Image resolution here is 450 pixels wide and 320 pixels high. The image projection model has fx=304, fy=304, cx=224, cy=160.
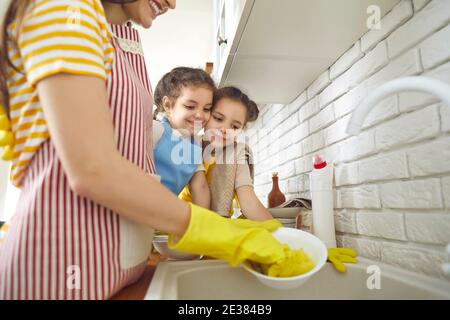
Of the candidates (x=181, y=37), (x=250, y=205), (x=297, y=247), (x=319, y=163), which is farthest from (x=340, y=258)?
(x=181, y=37)

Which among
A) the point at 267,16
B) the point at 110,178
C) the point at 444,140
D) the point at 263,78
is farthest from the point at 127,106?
the point at 263,78

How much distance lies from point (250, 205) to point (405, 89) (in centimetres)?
78

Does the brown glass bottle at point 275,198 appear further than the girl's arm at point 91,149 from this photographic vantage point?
Yes

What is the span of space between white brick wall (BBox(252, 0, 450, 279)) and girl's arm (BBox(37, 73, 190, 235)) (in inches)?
23.3

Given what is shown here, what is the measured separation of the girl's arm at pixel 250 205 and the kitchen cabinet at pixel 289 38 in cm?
46

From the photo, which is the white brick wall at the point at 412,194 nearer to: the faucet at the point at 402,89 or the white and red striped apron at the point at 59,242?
the faucet at the point at 402,89

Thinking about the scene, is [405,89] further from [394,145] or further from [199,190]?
[199,190]

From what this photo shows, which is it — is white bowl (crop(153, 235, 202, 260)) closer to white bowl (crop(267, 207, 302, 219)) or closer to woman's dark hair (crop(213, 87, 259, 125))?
white bowl (crop(267, 207, 302, 219))

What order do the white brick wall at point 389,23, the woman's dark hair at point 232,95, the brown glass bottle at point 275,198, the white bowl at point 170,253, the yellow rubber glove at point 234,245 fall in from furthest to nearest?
the brown glass bottle at point 275,198
the woman's dark hair at point 232,95
the white bowl at point 170,253
the white brick wall at point 389,23
the yellow rubber glove at point 234,245

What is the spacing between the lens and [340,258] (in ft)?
2.58

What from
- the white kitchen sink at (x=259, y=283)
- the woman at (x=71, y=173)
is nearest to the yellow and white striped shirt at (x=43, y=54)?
the woman at (x=71, y=173)

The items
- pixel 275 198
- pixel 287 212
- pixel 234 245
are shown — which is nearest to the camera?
pixel 234 245

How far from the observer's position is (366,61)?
2.97ft

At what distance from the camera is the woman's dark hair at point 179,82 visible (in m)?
1.20
